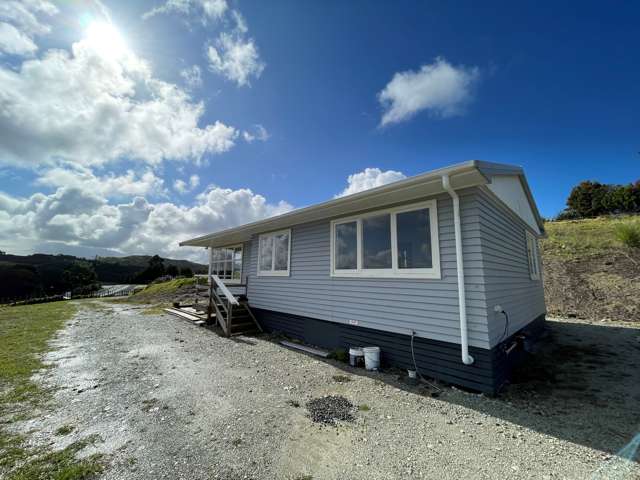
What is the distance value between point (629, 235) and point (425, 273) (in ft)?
53.5

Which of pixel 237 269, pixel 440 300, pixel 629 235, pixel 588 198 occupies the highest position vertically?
pixel 588 198

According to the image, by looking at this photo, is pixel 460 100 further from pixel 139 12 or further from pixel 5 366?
pixel 5 366

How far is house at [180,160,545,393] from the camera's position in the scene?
147 inches

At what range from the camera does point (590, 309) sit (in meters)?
9.99

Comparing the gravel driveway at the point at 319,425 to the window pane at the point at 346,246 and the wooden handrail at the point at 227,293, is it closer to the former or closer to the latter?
the window pane at the point at 346,246

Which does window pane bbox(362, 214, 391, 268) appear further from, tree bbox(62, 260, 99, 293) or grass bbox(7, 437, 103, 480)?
tree bbox(62, 260, 99, 293)

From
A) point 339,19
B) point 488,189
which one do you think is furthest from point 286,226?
point 339,19

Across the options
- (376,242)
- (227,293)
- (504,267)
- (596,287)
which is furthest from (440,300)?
(596,287)

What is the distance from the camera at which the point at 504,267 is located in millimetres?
4734

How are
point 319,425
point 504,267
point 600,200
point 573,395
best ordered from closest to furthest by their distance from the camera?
1. point 319,425
2. point 573,395
3. point 504,267
4. point 600,200

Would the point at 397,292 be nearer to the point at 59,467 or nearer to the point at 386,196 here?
the point at 386,196

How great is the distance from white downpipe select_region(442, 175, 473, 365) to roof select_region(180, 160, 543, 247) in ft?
0.56

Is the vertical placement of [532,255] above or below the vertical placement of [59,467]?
above

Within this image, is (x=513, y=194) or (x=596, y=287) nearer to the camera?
(x=513, y=194)
